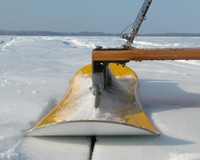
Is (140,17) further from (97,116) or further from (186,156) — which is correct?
(186,156)

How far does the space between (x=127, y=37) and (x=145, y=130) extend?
1.61 metres

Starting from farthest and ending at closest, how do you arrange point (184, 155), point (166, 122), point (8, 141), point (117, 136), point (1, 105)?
point (1, 105) → point (166, 122) → point (117, 136) → point (8, 141) → point (184, 155)

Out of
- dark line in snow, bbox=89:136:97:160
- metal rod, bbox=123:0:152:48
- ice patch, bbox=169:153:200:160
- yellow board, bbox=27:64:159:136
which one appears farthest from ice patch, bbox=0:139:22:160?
metal rod, bbox=123:0:152:48

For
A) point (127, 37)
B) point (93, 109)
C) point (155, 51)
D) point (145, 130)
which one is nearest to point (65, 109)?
point (93, 109)

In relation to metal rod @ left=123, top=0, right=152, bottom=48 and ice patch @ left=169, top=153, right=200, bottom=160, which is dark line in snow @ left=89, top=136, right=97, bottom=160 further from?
metal rod @ left=123, top=0, right=152, bottom=48

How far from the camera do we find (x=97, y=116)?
91.9 inches

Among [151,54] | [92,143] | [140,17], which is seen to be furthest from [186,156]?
[140,17]

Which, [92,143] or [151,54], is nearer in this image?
[92,143]

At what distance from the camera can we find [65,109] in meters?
2.60

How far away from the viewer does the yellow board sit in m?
2.17

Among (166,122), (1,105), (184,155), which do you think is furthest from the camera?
(1,105)

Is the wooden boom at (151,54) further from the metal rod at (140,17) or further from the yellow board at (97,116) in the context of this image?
the metal rod at (140,17)

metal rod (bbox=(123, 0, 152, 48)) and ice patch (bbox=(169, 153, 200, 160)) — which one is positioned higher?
metal rod (bbox=(123, 0, 152, 48))

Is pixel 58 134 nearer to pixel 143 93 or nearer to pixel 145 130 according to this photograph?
pixel 145 130
